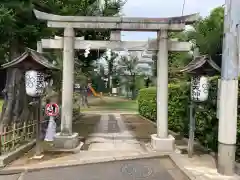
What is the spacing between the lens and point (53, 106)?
404 inches

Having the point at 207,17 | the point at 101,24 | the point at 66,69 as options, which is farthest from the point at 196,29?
the point at 66,69

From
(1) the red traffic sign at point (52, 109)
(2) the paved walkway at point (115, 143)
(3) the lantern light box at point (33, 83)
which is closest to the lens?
(3) the lantern light box at point (33, 83)

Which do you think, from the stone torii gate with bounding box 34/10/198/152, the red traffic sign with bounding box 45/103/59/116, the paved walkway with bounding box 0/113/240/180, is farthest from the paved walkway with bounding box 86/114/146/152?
the red traffic sign with bounding box 45/103/59/116

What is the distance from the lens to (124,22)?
9.50 metres

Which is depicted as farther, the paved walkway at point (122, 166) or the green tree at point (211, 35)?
the green tree at point (211, 35)

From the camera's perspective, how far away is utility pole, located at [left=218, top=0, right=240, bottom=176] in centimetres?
659

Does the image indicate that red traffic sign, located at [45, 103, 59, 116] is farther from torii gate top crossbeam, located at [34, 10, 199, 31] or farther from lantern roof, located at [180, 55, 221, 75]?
lantern roof, located at [180, 55, 221, 75]

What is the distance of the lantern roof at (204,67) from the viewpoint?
7953 millimetres

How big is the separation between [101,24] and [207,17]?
6998 millimetres

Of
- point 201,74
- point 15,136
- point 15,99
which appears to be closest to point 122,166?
point 201,74

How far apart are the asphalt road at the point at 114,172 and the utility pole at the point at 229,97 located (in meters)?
1.01

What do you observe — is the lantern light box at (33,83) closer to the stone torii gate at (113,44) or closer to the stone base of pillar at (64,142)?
the stone torii gate at (113,44)

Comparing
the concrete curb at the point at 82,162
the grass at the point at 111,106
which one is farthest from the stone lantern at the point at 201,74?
the grass at the point at 111,106

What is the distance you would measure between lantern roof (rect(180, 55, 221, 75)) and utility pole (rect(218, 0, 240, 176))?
4.04 ft
